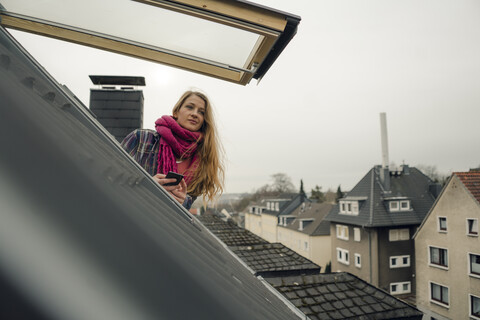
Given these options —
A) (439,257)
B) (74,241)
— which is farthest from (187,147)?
(439,257)

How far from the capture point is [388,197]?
23.3 meters

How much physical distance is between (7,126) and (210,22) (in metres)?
1.32

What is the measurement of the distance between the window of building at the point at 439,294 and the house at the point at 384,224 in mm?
3883

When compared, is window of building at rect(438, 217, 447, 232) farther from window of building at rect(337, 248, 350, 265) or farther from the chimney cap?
the chimney cap

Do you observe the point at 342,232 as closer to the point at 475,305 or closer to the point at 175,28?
the point at 475,305

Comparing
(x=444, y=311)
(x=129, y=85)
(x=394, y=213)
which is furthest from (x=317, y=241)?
(x=129, y=85)

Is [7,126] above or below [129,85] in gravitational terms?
below

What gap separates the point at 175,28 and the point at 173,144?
104cm

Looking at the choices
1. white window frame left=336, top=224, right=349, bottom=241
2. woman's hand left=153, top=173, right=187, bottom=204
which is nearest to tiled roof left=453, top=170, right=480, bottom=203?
white window frame left=336, top=224, right=349, bottom=241

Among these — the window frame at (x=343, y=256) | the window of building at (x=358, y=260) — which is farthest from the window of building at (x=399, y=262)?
the window frame at (x=343, y=256)

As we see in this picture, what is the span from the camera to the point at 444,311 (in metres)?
16.9

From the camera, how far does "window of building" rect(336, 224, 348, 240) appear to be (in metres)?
24.8

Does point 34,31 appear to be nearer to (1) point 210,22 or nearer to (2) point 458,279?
(1) point 210,22

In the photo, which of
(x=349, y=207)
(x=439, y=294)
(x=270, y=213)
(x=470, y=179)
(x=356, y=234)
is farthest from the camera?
(x=270, y=213)
